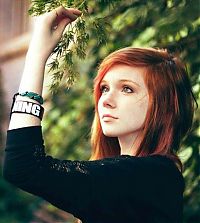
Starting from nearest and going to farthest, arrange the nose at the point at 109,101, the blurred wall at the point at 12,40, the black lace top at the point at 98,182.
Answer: the black lace top at the point at 98,182, the nose at the point at 109,101, the blurred wall at the point at 12,40

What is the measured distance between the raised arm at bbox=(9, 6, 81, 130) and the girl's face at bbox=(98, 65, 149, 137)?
135 mm

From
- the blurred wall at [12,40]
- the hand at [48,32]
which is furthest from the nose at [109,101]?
the blurred wall at [12,40]

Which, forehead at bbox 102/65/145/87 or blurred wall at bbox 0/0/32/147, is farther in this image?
blurred wall at bbox 0/0/32/147

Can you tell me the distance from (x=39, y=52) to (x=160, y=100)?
0.24 metres

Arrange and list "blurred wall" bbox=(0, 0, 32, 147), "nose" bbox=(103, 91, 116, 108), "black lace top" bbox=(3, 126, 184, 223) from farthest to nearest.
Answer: "blurred wall" bbox=(0, 0, 32, 147) < "nose" bbox=(103, 91, 116, 108) < "black lace top" bbox=(3, 126, 184, 223)

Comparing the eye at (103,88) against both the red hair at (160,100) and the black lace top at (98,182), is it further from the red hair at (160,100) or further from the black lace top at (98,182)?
the black lace top at (98,182)

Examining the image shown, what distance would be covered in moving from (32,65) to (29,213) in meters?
1.61

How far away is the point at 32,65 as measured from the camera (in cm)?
124

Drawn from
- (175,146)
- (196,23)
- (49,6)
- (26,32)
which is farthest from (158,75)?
(26,32)

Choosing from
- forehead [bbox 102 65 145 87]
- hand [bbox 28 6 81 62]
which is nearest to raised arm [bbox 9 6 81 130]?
hand [bbox 28 6 81 62]

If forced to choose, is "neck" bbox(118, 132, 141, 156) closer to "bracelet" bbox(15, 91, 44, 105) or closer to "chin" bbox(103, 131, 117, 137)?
"chin" bbox(103, 131, 117, 137)

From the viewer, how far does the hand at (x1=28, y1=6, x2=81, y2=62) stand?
1258 mm

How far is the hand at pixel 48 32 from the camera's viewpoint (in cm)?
126

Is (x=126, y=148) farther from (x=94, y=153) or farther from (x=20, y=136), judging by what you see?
(x=20, y=136)
